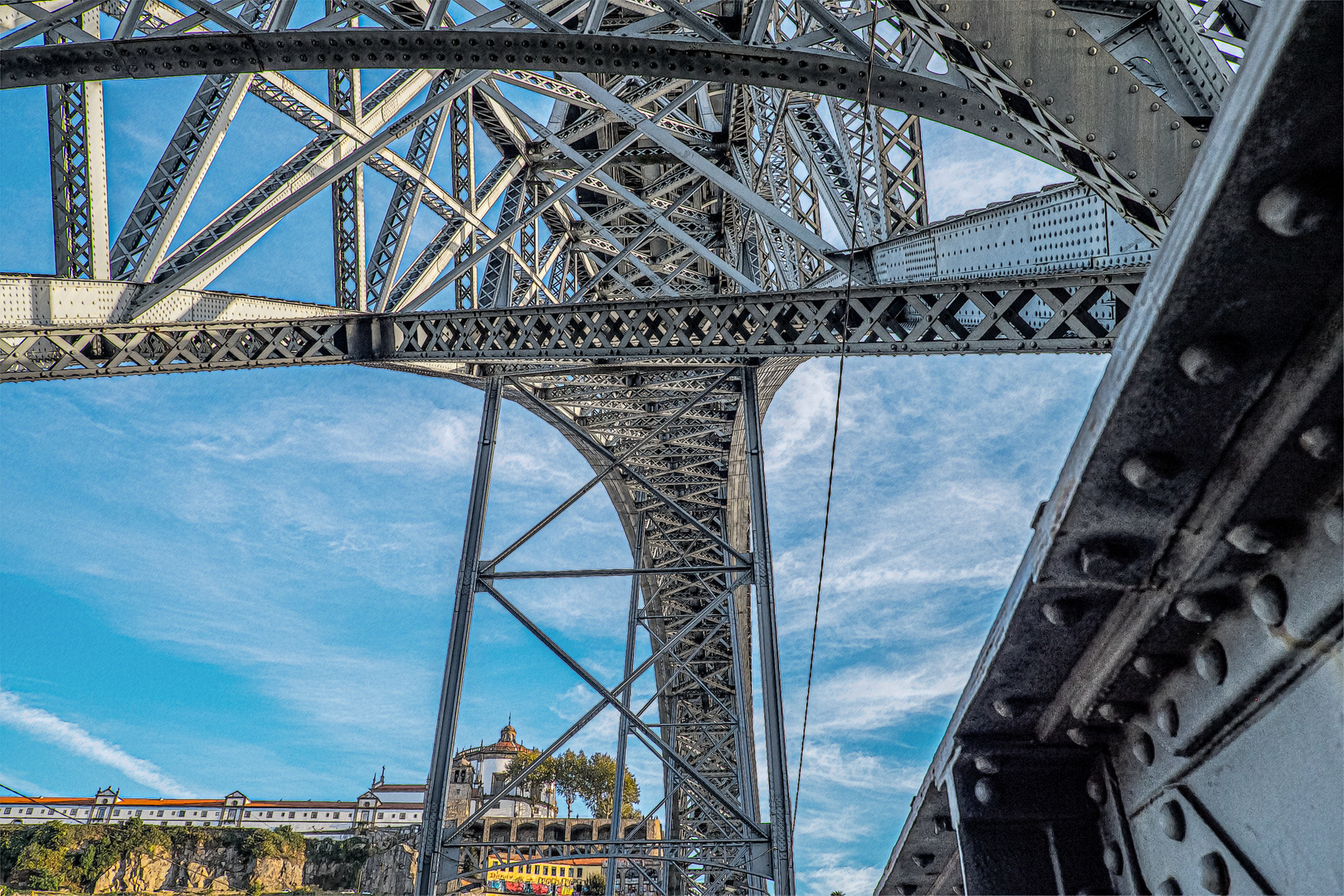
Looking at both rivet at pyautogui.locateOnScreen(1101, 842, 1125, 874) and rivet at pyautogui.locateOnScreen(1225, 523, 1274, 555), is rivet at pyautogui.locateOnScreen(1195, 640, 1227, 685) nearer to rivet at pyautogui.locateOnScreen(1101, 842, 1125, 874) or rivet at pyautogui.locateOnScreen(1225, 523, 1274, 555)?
rivet at pyautogui.locateOnScreen(1225, 523, 1274, 555)

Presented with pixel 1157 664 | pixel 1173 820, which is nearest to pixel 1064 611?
pixel 1157 664

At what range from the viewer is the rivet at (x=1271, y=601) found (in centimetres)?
150

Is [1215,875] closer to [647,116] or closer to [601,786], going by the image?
[647,116]

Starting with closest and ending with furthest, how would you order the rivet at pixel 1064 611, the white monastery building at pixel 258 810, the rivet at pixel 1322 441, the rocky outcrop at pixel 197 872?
the rivet at pixel 1322 441
the rivet at pixel 1064 611
the rocky outcrop at pixel 197 872
the white monastery building at pixel 258 810

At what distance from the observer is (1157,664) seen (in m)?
1.83

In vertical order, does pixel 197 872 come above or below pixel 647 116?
above

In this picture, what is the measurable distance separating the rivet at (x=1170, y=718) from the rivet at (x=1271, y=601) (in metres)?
0.39

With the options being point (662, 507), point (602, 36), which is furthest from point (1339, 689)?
point (662, 507)

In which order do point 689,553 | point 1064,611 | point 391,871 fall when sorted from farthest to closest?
point 391,871 < point 689,553 < point 1064,611

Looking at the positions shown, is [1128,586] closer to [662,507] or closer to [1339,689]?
[1339,689]

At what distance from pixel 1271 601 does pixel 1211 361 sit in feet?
1.31

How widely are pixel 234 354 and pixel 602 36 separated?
4950 millimetres

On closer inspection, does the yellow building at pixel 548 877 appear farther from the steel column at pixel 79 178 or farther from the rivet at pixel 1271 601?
the rivet at pixel 1271 601

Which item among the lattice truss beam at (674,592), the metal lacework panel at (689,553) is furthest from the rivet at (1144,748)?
the metal lacework panel at (689,553)
